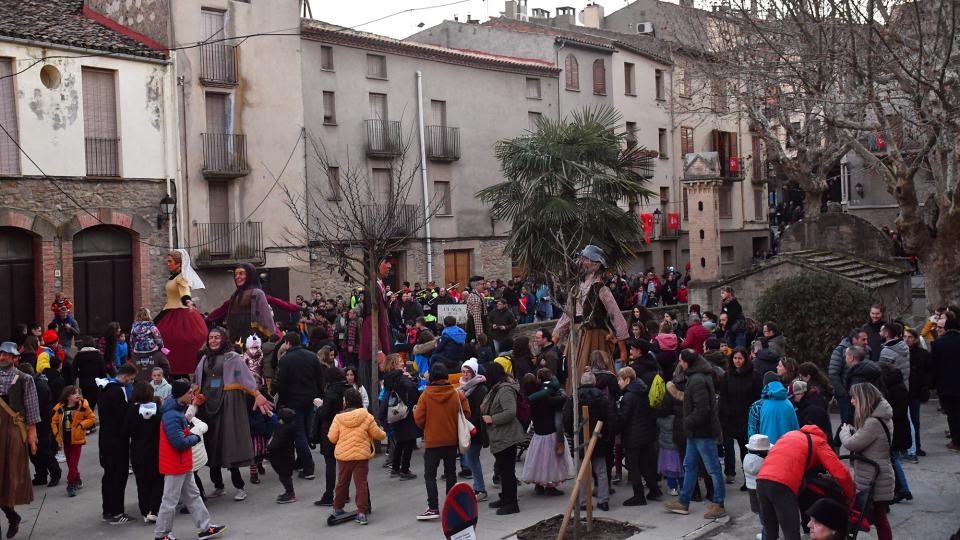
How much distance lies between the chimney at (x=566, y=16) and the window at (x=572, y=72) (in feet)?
28.9

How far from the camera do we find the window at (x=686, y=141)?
45.9 meters

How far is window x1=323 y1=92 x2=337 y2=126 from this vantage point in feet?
103

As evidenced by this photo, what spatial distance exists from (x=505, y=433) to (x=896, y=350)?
17.3 feet

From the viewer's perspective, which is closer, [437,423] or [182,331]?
[437,423]

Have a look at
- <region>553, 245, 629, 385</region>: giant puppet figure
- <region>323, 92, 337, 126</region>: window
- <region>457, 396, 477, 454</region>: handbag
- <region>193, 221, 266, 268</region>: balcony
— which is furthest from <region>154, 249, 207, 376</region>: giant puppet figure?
<region>323, 92, 337, 126</region>: window

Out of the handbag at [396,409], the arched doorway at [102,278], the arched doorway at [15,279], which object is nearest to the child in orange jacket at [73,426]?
the handbag at [396,409]

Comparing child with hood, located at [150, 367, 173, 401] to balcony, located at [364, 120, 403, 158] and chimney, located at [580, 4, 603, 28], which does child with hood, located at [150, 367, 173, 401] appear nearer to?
balcony, located at [364, 120, 403, 158]

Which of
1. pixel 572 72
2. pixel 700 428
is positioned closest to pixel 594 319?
pixel 700 428

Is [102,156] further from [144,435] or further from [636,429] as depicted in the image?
[636,429]

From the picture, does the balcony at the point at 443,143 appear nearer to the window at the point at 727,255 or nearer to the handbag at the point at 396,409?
the window at the point at 727,255

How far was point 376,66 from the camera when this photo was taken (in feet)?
107

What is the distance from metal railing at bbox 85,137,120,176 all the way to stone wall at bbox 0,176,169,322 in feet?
0.91

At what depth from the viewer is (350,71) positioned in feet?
104

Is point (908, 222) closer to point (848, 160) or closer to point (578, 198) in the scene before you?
point (578, 198)
